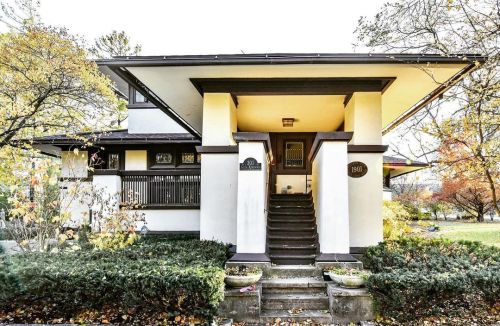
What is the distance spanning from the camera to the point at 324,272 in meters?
6.00

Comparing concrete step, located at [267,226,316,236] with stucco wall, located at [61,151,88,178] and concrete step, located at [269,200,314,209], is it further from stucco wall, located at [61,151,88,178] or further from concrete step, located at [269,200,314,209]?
stucco wall, located at [61,151,88,178]

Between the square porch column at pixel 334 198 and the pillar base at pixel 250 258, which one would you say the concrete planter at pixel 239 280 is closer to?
the pillar base at pixel 250 258

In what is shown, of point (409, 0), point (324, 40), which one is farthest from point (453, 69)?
point (324, 40)

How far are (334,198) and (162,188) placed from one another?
6.76 m

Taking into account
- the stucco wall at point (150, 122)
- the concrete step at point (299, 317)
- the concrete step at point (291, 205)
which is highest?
the stucco wall at point (150, 122)

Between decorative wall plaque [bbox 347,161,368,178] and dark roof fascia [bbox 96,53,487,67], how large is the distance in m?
2.13

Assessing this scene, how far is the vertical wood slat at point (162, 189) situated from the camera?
1144cm

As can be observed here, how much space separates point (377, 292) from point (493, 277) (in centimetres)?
152

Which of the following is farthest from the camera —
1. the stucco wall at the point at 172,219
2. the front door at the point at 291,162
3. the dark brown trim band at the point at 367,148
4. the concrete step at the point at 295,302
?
the front door at the point at 291,162

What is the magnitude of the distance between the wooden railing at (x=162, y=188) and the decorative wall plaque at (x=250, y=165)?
17.6 feet

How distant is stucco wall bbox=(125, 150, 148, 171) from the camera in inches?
530

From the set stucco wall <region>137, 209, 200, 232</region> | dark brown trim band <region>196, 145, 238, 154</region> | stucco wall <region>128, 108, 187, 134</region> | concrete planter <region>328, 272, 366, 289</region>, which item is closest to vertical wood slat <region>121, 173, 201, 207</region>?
stucco wall <region>137, 209, 200, 232</region>

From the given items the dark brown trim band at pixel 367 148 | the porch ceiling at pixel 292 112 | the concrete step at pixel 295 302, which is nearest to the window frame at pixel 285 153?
the porch ceiling at pixel 292 112

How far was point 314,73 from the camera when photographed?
688 centimetres
